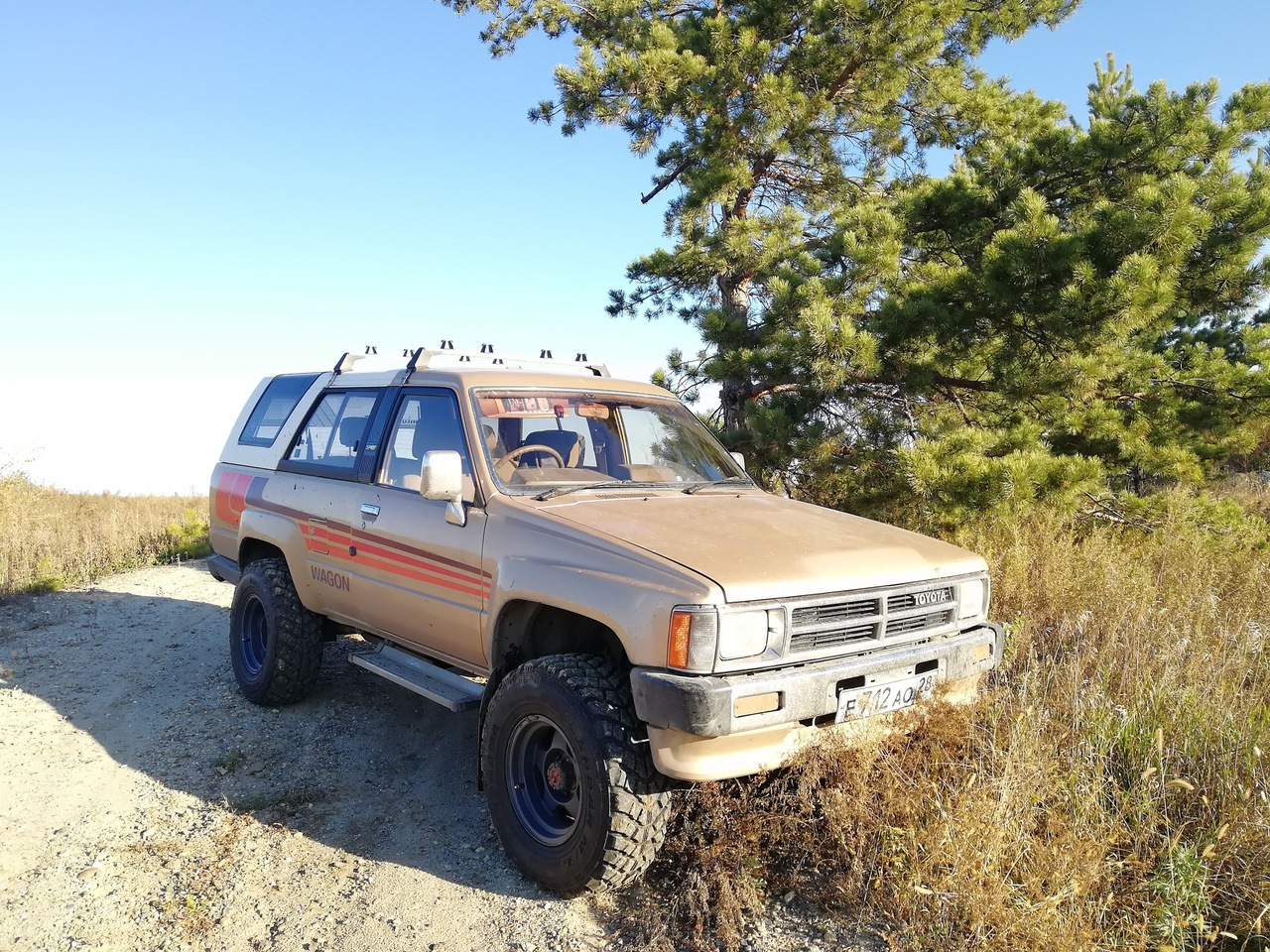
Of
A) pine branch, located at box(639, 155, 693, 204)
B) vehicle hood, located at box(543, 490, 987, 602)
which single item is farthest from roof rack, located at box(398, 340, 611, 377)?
pine branch, located at box(639, 155, 693, 204)

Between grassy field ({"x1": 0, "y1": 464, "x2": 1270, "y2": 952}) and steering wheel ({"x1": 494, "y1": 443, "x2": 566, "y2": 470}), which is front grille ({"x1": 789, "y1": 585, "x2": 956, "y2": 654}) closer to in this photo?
grassy field ({"x1": 0, "y1": 464, "x2": 1270, "y2": 952})

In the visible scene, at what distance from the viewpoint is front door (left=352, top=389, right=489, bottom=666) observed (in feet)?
12.9

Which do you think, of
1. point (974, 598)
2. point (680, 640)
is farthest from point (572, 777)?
point (974, 598)

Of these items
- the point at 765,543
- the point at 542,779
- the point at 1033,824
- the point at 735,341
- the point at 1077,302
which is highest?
the point at 1077,302

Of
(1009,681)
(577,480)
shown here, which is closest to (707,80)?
(577,480)

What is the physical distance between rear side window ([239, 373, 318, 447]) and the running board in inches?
78.4

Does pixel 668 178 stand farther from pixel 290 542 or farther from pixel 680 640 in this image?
pixel 680 640

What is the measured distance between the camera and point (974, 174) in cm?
842

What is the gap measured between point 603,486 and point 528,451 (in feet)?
1.41

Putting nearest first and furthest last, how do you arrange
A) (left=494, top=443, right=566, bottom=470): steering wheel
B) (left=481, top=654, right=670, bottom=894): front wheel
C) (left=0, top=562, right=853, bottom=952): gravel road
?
(left=481, top=654, right=670, bottom=894): front wheel, (left=0, top=562, right=853, bottom=952): gravel road, (left=494, top=443, right=566, bottom=470): steering wheel

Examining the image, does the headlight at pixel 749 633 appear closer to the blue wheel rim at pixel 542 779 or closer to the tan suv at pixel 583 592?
the tan suv at pixel 583 592

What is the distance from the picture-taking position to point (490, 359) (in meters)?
5.15

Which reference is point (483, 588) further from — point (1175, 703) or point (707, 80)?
point (707, 80)

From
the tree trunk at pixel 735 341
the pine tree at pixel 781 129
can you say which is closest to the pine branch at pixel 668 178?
the pine tree at pixel 781 129
